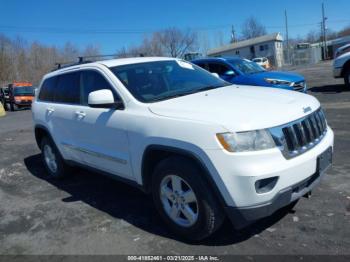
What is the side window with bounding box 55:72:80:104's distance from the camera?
5.38m

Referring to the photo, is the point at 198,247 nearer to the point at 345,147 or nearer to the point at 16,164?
the point at 345,147

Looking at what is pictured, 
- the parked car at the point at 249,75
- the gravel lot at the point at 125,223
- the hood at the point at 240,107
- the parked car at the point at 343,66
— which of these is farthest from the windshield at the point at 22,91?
the hood at the point at 240,107

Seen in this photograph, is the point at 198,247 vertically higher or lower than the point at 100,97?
lower

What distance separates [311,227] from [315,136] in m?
0.90

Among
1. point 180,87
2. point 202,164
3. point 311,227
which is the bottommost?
point 311,227

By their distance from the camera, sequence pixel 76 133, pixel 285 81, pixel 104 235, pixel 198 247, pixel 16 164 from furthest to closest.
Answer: pixel 285 81, pixel 16 164, pixel 76 133, pixel 104 235, pixel 198 247

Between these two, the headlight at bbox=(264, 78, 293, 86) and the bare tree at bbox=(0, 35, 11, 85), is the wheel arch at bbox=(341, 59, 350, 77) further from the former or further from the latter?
the bare tree at bbox=(0, 35, 11, 85)

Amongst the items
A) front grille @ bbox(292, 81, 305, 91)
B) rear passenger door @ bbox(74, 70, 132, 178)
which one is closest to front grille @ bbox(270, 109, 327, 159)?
rear passenger door @ bbox(74, 70, 132, 178)

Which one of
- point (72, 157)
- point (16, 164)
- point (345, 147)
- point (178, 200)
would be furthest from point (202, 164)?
point (16, 164)

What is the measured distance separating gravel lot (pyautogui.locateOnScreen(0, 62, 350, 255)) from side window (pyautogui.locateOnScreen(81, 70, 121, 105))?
4.67 ft

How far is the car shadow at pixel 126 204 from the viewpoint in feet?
12.6

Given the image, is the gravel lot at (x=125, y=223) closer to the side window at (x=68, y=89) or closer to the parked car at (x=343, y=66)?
the side window at (x=68, y=89)

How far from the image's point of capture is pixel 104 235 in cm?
414

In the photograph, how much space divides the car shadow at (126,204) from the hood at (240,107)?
1189 mm
